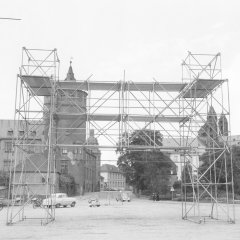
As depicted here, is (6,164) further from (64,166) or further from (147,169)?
(147,169)

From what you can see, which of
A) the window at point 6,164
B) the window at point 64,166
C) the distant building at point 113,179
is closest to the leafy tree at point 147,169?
the window at point 64,166

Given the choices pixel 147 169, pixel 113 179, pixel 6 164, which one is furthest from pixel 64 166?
pixel 113 179

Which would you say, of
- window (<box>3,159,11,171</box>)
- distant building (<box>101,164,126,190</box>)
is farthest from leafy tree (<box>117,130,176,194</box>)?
distant building (<box>101,164,126,190</box>)

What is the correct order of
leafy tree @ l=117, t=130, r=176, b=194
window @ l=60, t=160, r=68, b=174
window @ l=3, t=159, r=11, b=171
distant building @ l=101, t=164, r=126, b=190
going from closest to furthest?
leafy tree @ l=117, t=130, r=176, b=194
window @ l=3, t=159, r=11, b=171
window @ l=60, t=160, r=68, b=174
distant building @ l=101, t=164, r=126, b=190

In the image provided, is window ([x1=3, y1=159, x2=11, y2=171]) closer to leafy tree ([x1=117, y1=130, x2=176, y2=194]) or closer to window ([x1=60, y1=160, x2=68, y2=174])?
window ([x1=60, y1=160, x2=68, y2=174])

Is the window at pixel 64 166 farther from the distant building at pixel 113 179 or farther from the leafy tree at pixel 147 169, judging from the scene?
the distant building at pixel 113 179

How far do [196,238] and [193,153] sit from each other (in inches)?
384

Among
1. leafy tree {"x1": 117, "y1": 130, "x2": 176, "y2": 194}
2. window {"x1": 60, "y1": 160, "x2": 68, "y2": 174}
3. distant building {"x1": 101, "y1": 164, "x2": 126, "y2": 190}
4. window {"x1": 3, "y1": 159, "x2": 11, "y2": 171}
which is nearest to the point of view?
leafy tree {"x1": 117, "y1": 130, "x2": 176, "y2": 194}

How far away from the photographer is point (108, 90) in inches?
1003

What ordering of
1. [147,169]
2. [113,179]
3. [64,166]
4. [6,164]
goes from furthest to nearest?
[113,179] → [64,166] → [6,164] → [147,169]

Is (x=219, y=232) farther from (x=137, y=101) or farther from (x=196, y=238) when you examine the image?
(x=137, y=101)

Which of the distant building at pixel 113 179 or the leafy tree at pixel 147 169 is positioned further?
the distant building at pixel 113 179

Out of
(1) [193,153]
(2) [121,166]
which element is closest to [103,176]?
(2) [121,166]

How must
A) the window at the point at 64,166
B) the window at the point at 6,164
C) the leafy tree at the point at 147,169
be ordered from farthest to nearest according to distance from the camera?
1. the window at the point at 64,166
2. the window at the point at 6,164
3. the leafy tree at the point at 147,169
